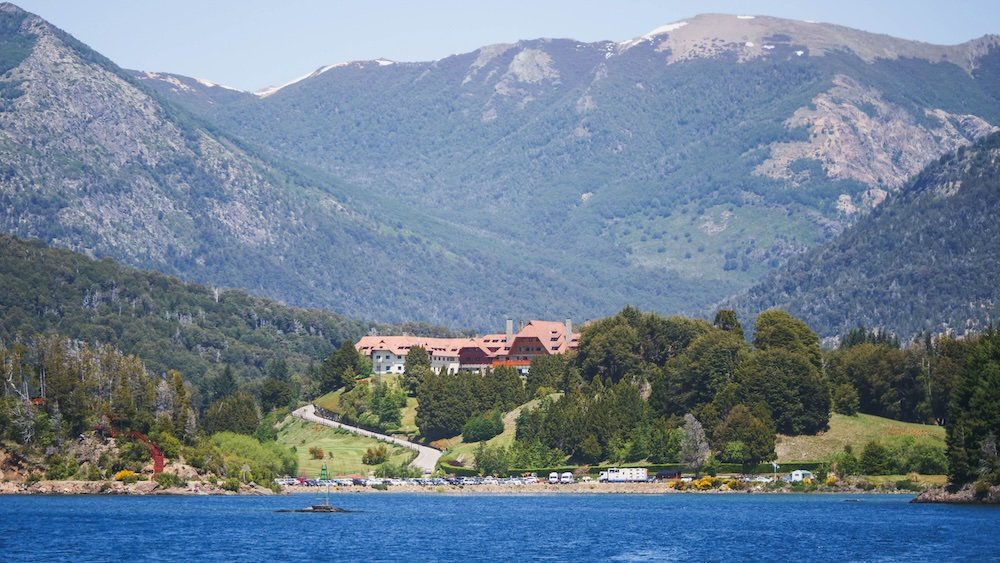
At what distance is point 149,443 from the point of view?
186750mm

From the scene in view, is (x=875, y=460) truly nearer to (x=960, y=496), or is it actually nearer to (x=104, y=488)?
(x=960, y=496)

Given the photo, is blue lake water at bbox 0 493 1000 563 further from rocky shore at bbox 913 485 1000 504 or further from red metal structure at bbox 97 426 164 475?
red metal structure at bbox 97 426 164 475

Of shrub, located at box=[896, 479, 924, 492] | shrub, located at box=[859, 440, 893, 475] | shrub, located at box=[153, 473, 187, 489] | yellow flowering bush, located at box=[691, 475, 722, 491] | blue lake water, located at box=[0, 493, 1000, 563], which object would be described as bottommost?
blue lake water, located at box=[0, 493, 1000, 563]

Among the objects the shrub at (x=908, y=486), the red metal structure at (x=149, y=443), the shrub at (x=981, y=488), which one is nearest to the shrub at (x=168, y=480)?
the red metal structure at (x=149, y=443)

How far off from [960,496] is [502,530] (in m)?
44.3

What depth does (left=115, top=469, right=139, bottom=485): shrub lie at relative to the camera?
18538 cm

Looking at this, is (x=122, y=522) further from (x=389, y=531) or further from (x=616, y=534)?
(x=616, y=534)

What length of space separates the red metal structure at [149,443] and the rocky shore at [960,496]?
7557 cm

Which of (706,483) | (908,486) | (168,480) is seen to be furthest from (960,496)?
(168,480)

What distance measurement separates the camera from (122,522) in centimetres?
14862

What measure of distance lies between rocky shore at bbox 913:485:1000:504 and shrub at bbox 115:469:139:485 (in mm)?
77170

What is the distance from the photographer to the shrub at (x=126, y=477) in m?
185

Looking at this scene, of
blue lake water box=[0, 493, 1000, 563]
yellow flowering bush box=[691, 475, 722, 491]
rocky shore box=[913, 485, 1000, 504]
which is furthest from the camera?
yellow flowering bush box=[691, 475, 722, 491]

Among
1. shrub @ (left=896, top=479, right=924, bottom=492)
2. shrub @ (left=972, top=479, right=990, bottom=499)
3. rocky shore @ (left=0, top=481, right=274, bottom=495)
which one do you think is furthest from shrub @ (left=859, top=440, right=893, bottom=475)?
rocky shore @ (left=0, top=481, right=274, bottom=495)
